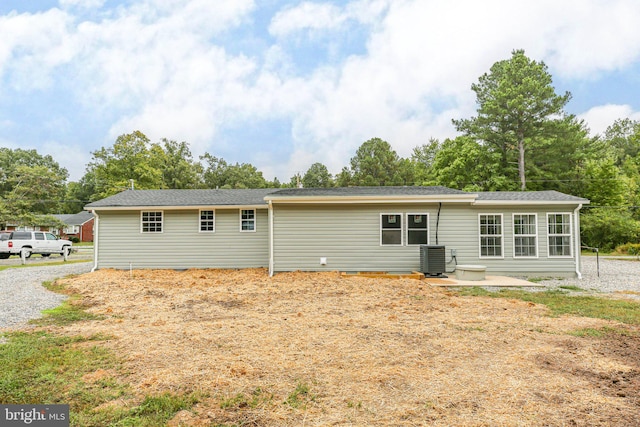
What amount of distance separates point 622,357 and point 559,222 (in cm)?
871

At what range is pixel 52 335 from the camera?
4.89 meters

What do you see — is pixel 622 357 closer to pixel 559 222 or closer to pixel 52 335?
pixel 52 335

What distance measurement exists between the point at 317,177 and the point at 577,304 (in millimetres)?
39303

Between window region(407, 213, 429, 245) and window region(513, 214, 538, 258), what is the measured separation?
2937 mm

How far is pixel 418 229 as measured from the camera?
11305 millimetres

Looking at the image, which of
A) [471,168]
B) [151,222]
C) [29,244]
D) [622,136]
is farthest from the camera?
[622,136]

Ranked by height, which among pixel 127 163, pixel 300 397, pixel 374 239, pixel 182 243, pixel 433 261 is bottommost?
pixel 300 397

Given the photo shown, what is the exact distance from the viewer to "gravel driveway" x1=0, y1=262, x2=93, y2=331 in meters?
6.04

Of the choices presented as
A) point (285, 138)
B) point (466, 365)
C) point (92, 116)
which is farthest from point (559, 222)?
point (92, 116)

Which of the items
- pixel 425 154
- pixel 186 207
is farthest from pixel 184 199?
pixel 425 154

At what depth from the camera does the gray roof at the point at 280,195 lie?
1124 centimetres

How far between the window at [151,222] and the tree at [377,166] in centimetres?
2677

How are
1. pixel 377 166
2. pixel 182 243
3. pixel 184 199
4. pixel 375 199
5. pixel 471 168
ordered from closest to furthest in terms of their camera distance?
pixel 375 199
pixel 182 243
pixel 184 199
pixel 471 168
pixel 377 166

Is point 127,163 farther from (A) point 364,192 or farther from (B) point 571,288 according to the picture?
(B) point 571,288
